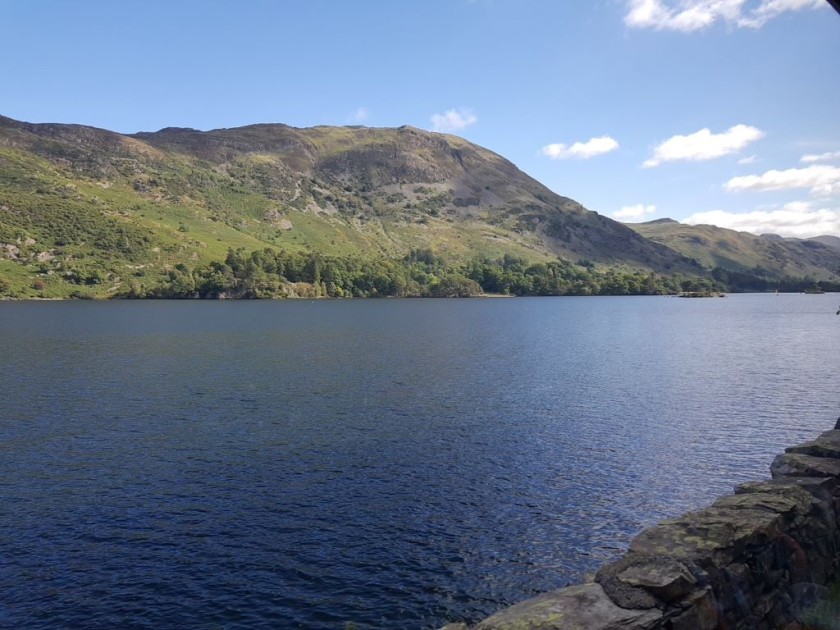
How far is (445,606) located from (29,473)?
31661 mm

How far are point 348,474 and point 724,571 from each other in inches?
1044

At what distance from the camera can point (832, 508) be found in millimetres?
20812

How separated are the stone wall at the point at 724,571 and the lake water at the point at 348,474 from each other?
917cm

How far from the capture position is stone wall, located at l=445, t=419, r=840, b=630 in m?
14.2

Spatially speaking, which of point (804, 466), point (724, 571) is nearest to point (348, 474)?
point (804, 466)

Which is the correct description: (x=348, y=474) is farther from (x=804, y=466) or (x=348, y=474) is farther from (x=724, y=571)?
(x=724, y=571)

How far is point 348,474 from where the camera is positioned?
38.8m

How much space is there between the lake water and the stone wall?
30.1ft

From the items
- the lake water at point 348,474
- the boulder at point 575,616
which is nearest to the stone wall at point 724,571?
the boulder at point 575,616

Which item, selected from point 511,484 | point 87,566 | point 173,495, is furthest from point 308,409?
point 87,566

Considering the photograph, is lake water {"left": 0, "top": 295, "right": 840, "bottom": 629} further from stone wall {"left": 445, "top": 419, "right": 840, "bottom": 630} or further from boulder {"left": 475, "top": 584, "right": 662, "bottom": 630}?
boulder {"left": 475, "top": 584, "right": 662, "bottom": 630}

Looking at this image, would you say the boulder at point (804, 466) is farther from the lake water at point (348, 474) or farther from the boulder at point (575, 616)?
the boulder at point (575, 616)

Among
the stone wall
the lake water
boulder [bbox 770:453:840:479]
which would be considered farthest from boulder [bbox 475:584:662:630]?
boulder [bbox 770:453:840:479]

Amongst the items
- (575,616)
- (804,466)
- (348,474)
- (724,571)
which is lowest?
(348,474)
